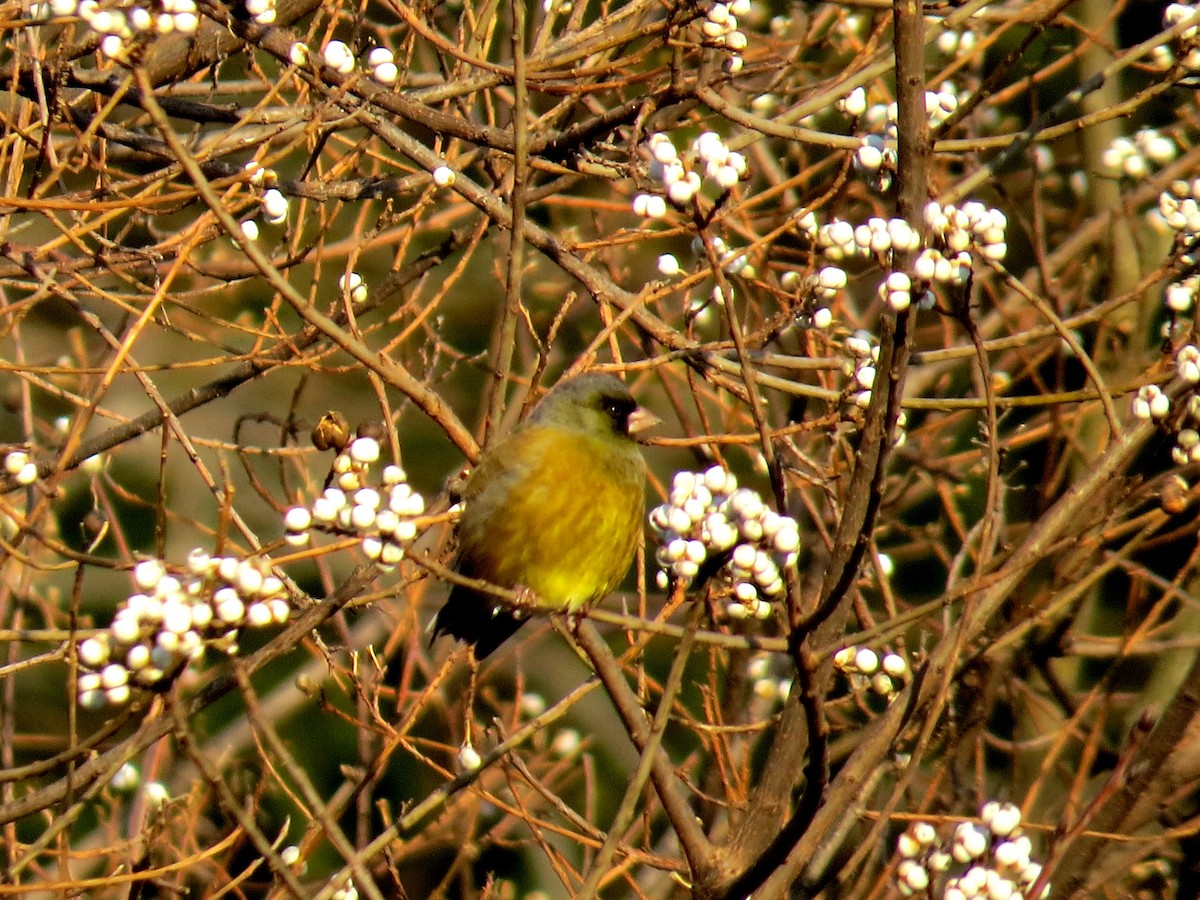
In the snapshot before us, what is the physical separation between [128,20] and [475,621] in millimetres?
2179

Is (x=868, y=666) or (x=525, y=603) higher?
(x=868, y=666)

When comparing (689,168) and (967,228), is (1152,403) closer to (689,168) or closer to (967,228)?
(967,228)

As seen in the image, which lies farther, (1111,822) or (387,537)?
(1111,822)

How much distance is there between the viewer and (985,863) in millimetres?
3035

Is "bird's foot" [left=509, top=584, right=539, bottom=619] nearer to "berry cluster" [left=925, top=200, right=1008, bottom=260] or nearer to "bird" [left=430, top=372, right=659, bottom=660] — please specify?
"bird" [left=430, top=372, right=659, bottom=660]

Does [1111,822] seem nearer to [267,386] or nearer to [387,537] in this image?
[387,537]

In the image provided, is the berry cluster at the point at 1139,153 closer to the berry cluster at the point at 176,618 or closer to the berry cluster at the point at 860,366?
the berry cluster at the point at 860,366

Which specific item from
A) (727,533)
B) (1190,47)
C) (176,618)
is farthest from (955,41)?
(176,618)

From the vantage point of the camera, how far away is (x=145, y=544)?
10.9 m

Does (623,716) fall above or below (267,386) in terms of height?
above

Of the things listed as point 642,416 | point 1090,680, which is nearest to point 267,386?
point 1090,680

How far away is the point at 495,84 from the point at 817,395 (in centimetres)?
135

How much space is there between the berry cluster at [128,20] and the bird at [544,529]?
161 centimetres

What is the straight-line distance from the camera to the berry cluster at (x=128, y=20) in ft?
7.86
